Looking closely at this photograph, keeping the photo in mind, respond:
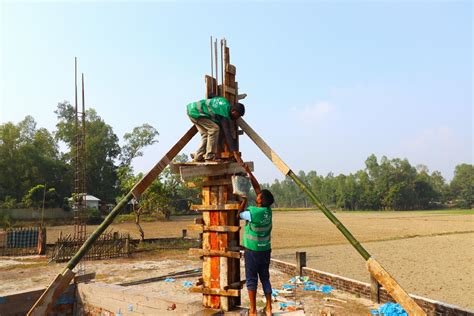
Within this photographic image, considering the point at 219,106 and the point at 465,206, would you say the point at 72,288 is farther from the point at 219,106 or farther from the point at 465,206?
the point at 465,206

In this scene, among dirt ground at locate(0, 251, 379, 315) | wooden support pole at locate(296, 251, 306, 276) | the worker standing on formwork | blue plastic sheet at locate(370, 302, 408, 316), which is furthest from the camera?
wooden support pole at locate(296, 251, 306, 276)

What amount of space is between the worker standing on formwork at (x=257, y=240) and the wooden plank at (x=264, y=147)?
392mm

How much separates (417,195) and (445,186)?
28.9 meters

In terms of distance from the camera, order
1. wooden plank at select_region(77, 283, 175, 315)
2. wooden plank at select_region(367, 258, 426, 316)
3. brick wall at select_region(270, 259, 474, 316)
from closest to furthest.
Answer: wooden plank at select_region(367, 258, 426, 316)
wooden plank at select_region(77, 283, 175, 315)
brick wall at select_region(270, 259, 474, 316)

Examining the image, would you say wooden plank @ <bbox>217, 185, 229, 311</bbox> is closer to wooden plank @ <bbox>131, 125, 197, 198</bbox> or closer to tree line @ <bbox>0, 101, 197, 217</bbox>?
wooden plank @ <bbox>131, 125, 197, 198</bbox>

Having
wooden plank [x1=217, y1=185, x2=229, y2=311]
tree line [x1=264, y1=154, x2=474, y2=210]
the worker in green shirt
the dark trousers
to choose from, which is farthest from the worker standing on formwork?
tree line [x1=264, y1=154, x2=474, y2=210]

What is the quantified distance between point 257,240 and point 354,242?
1360 mm

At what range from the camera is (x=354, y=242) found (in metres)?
4.79

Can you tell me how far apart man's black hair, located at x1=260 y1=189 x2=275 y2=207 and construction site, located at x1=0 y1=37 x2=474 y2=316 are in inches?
16.8

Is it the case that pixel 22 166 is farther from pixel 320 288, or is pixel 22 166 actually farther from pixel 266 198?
pixel 266 198

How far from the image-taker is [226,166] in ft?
18.3

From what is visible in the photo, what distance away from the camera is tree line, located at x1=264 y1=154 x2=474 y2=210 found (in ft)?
348

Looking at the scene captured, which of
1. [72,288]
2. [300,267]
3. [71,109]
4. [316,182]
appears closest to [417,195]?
[316,182]

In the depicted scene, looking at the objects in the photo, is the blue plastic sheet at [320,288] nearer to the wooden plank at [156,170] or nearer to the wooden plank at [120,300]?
the wooden plank at [120,300]
